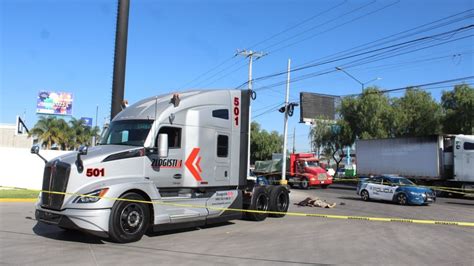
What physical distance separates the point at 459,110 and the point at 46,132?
49.6m

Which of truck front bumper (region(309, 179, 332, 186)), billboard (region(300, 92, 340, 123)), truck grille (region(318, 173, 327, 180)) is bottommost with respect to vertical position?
truck front bumper (region(309, 179, 332, 186))

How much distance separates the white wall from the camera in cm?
2525

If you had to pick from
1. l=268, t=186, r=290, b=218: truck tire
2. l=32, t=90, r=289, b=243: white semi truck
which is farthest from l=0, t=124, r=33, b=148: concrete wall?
l=32, t=90, r=289, b=243: white semi truck

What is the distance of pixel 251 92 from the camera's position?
13.2m

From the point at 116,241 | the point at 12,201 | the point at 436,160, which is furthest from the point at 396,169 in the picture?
the point at 116,241

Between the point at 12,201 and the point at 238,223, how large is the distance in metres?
10.9

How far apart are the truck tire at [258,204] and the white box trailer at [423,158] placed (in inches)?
716

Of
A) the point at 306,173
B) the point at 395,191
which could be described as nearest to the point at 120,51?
the point at 395,191

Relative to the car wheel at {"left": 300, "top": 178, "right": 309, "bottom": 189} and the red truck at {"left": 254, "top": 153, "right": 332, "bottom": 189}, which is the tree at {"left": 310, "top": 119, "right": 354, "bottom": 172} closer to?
the red truck at {"left": 254, "top": 153, "right": 332, "bottom": 189}

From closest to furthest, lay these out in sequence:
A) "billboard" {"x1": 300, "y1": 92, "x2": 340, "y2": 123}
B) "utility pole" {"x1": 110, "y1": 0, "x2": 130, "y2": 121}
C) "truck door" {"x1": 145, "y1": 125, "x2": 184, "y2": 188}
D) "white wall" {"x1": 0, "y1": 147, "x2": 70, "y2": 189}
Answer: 1. "truck door" {"x1": 145, "y1": 125, "x2": 184, "y2": 188}
2. "utility pole" {"x1": 110, "y1": 0, "x2": 130, "y2": 121}
3. "white wall" {"x1": 0, "y1": 147, "x2": 70, "y2": 189}
4. "billboard" {"x1": 300, "y1": 92, "x2": 340, "y2": 123}

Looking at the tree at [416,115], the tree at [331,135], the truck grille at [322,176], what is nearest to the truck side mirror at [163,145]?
the truck grille at [322,176]

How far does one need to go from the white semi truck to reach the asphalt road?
46 centimetres

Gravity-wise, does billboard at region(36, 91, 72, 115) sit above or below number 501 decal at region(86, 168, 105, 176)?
above

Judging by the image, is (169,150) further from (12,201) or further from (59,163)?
(12,201)
